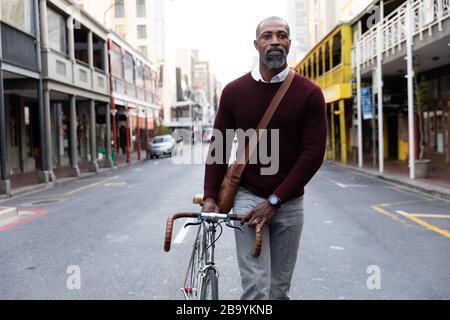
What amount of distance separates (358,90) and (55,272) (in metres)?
19.6

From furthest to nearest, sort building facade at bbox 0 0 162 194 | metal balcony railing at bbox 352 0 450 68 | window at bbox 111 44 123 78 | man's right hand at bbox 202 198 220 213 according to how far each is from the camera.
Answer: window at bbox 111 44 123 78
building facade at bbox 0 0 162 194
metal balcony railing at bbox 352 0 450 68
man's right hand at bbox 202 198 220 213

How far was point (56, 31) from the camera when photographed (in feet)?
73.1

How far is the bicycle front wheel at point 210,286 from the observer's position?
3008 millimetres

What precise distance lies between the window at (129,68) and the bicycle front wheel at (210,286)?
36.0m

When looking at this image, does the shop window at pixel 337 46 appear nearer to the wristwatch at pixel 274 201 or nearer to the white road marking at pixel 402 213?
the white road marking at pixel 402 213

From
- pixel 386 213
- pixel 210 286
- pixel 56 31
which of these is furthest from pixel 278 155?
pixel 56 31

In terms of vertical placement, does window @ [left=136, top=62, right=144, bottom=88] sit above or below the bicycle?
above

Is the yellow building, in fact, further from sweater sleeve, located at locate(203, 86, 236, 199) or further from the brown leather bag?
the brown leather bag

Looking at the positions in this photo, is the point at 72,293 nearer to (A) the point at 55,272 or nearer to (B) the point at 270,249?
(A) the point at 55,272

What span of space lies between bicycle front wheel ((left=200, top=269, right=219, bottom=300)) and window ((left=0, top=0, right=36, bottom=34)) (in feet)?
52.4

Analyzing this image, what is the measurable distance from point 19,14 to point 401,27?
13253 mm

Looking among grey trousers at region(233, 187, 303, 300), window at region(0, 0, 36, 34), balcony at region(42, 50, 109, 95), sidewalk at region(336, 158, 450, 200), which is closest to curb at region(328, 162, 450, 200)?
sidewalk at region(336, 158, 450, 200)

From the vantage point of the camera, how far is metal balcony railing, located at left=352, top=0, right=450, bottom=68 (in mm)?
15169
